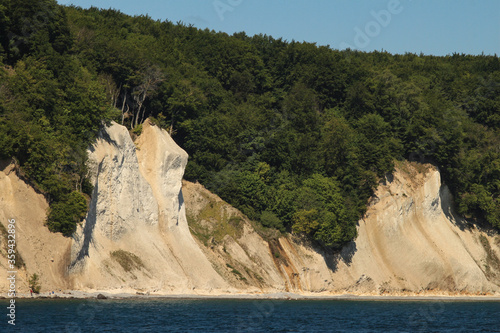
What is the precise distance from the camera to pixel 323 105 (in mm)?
109562

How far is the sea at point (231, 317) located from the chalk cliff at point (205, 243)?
4081mm

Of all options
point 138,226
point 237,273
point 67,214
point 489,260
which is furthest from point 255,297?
point 489,260

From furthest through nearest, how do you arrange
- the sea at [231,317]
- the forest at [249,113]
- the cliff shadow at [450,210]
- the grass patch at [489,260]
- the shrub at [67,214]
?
A: the cliff shadow at [450,210]
the grass patch at [489,260]
the forest at [249,113]
the shrub at [67,214]
the sea at [231,317]

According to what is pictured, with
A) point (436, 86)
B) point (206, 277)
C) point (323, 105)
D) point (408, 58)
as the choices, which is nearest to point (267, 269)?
point (206, 277)

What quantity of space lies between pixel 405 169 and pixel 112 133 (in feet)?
141

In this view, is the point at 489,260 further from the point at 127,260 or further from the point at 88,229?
the point at 88,229

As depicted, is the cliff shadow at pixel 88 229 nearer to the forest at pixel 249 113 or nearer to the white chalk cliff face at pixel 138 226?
the white chalk cliff face at pixel 138 226

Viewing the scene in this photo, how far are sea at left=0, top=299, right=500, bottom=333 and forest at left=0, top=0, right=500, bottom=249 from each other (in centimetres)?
1066

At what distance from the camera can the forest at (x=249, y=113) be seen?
6938 cm

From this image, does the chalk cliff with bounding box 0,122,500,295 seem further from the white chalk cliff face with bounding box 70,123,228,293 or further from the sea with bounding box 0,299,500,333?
the sea with bounding box 0,299,500,333

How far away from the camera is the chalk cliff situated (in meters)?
63.9

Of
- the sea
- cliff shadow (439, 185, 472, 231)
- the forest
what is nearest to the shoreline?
the sea

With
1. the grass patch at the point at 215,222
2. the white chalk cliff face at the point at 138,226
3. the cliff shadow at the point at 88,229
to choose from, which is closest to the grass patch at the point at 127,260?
the white chalk cliff face at the point at 138,226

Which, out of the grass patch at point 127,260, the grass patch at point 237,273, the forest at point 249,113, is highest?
the forest at point 249,113
